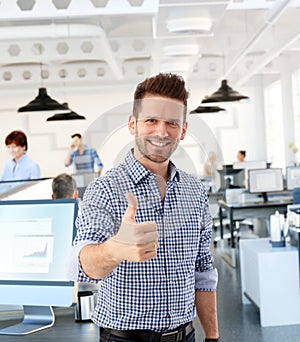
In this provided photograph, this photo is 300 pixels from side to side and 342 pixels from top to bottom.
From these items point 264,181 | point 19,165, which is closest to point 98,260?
point 19,165

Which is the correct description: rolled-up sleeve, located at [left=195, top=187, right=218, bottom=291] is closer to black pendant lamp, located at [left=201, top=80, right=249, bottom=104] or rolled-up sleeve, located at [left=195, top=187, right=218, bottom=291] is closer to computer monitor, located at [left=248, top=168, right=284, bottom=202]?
computer monitor, located at [left=248, top=168, right=284, bottom=202]

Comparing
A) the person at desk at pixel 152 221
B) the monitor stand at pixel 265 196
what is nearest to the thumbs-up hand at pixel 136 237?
the person at desk at pixel 152 221

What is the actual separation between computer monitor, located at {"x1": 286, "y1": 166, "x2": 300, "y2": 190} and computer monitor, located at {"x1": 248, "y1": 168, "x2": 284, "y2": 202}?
92 cm

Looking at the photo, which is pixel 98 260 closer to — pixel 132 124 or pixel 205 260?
pixel 132 124

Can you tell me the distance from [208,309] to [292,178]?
321 inches

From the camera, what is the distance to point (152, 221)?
1627 millimetres

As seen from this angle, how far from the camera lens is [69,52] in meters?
10.2

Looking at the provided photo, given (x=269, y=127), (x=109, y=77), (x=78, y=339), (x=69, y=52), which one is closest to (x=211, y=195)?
(x=78, y=339)

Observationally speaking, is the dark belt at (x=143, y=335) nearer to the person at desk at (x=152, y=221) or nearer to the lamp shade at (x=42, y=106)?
the person at desk at (x=152, y=221)

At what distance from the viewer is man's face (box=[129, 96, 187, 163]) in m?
1.59

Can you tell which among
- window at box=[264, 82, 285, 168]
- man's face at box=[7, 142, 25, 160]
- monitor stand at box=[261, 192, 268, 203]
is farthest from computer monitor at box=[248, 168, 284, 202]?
window at box=[264, 82, 285, 168]

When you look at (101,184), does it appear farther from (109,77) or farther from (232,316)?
(109,77)

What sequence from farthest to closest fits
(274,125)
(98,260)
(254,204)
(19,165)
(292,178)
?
(274,125), (292,178), (254,204), (19,165), (98,260)

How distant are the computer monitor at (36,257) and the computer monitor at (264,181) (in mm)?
6358
